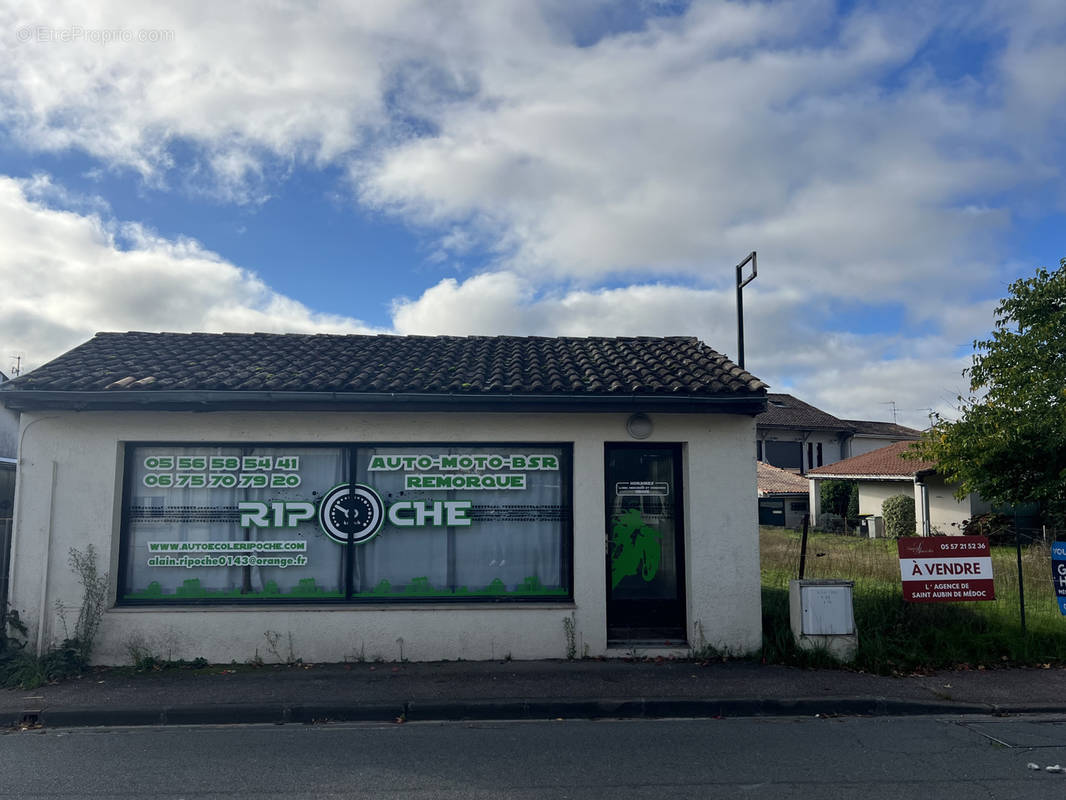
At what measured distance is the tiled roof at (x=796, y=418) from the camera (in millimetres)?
42219

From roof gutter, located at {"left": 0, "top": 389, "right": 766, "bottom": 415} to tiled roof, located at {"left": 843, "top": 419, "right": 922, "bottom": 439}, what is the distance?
130 ft

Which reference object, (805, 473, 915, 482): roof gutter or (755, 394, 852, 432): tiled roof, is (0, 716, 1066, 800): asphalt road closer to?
(805, 473, 915, 482): roof gutter

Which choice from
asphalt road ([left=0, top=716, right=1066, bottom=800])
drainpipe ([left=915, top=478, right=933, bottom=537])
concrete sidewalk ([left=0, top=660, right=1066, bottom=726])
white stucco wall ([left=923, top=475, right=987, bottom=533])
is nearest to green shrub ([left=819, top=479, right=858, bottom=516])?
drainpipe ([left=915, top=478, right=933, bottom=537])

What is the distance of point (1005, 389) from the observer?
17406 mm

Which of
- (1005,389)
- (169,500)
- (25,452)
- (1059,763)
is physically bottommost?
(1059,763)

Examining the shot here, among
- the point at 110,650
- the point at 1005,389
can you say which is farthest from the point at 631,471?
the point at 1005,389

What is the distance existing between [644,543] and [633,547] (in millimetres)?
141

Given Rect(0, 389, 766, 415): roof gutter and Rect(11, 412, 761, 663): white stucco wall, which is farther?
Rect(11, 412, 761, 663): white stucco wall

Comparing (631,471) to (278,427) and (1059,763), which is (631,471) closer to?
(278,427)

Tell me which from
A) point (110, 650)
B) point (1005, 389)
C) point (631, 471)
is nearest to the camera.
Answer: point (110, 650)

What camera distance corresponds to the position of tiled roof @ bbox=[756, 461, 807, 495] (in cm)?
3183

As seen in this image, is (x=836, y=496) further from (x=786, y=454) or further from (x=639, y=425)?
(x=639, y=425)

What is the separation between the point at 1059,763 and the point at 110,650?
8.70 meters

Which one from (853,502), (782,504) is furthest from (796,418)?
(853,502)
